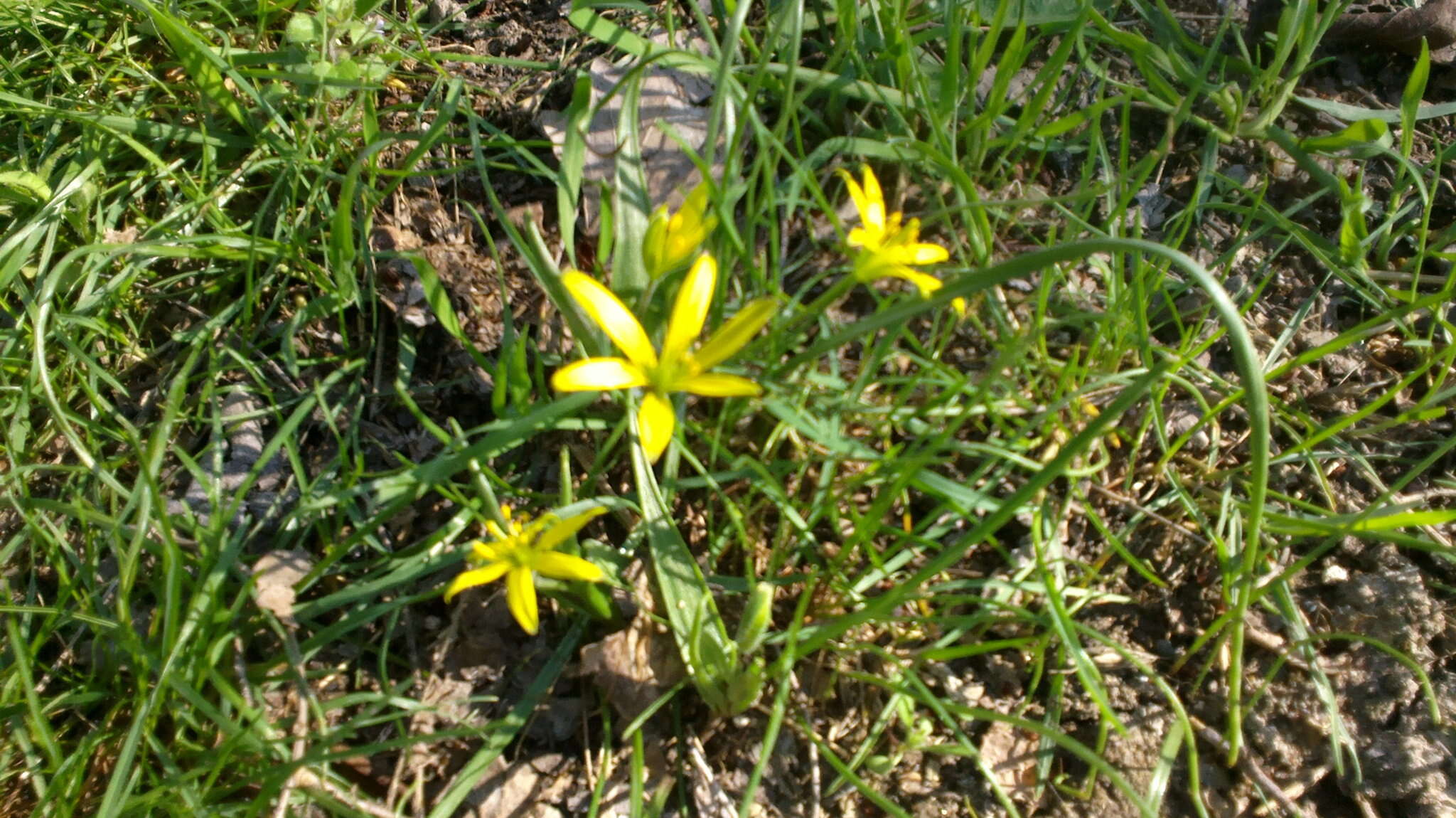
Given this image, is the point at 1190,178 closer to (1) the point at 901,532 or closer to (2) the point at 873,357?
(2) the point at 873,357

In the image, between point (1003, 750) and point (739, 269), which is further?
point (739, 269)

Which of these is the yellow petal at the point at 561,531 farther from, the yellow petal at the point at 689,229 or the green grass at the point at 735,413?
the yellow petal at the point at 689,229

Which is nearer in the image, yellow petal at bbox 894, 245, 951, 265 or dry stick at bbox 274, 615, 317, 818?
dry stick at bbox 274, 615, 317, 818

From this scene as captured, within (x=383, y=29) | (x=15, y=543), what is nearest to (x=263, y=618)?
(x=15, y=543)

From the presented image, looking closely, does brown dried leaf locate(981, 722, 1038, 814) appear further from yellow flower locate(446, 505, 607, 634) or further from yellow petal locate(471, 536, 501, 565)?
yellow petal locate(471, 536, 501, 565)

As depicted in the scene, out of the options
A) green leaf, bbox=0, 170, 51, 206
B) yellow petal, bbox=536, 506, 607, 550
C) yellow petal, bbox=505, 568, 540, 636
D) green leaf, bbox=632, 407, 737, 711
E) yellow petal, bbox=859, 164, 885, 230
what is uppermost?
yellow petal, bbox=859, 164, 885, 230

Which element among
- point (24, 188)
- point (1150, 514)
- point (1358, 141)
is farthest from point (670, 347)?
point (1358, 141)

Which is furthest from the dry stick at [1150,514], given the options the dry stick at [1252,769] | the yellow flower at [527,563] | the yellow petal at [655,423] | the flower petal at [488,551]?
the flower petal at [488,551]

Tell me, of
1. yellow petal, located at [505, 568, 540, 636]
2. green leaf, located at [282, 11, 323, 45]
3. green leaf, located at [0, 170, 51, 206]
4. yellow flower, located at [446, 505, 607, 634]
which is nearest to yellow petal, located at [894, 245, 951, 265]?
yellow flower, located at [446, 505, 607, 634]
